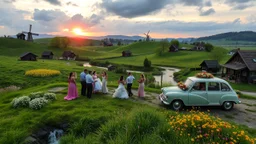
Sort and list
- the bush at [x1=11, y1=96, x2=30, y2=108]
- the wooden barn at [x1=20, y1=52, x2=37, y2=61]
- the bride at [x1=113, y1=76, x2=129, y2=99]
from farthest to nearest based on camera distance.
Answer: the wooden barn at [x1=20, y1=52, x2=37, y2=61] < the bride at [x1=113, y1=76, x2=129, y2=99] < the bush at [x1=11, y1=96, x2=30, y2=108]

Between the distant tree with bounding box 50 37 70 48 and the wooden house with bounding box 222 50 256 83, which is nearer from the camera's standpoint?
the wooden house with bounding box 222 50 256 83

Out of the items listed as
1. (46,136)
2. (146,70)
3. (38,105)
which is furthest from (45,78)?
(146,70)

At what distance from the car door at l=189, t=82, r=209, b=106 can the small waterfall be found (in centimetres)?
812

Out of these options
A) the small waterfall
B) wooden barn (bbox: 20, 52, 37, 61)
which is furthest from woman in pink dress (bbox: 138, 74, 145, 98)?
wooden barn (bbox: 20, 52, 37, 61)

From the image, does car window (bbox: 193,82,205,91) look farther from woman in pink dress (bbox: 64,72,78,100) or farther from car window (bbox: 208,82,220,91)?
woman in pink dress (bbox: 64,72,78,100)

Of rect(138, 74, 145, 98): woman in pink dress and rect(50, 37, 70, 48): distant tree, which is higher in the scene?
rect(50, 37, 70, 48): distant tree

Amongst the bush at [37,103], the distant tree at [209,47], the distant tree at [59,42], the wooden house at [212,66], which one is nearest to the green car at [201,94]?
the bush at [37,103]

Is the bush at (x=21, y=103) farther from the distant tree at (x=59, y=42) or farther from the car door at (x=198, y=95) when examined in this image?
the distant tree at (x=59, y=42)

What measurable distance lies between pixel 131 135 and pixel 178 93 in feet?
22.3

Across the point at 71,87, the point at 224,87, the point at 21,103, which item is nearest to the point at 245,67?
the point at 224,87

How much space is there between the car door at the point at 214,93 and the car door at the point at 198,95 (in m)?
0.29

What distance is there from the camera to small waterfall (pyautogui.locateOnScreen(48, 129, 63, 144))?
987 cm

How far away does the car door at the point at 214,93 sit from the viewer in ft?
43.4

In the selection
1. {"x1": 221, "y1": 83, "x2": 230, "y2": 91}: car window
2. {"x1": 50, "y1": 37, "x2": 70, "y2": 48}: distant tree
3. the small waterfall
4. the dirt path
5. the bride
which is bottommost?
the small waterfall
